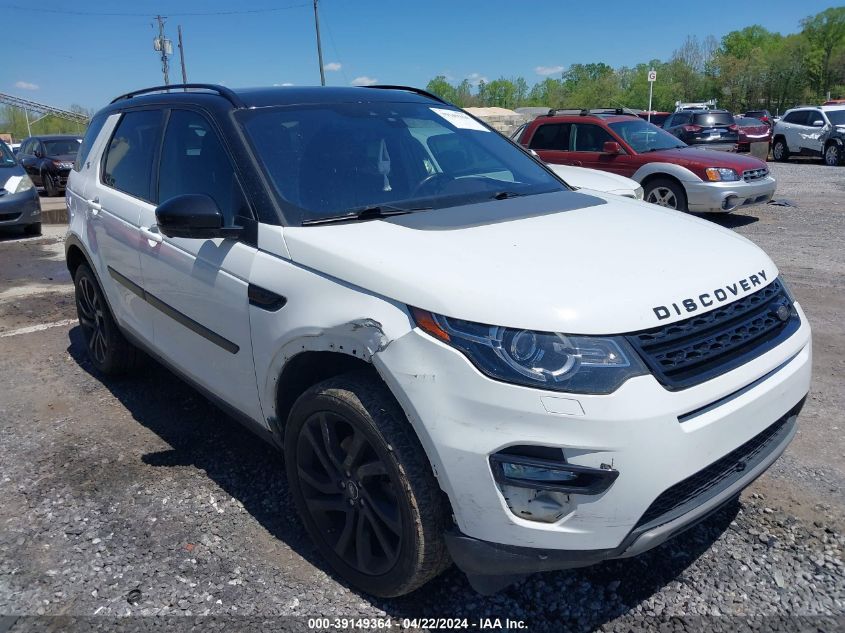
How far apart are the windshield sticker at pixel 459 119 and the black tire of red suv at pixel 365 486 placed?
6.28ft

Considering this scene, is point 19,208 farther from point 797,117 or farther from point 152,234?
point 797,117

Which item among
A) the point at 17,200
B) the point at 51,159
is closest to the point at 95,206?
the point at 17,200

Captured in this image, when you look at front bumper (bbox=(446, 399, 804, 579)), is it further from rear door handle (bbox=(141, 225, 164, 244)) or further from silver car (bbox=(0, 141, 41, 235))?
silver car (bbox=(0, 141, 41, 235))

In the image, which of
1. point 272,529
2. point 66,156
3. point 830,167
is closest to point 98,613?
point 272,529

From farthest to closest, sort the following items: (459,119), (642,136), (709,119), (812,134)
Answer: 1. (812,134)
2. (709,119)
3. (642,136)
4. (459,119)

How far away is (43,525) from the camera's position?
9.91 ft

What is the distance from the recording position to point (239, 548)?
2.82m

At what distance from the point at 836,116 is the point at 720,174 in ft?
43.7

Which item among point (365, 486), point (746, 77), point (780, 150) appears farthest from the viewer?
point (746, 77)

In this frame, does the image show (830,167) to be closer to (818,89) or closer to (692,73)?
(818,89)

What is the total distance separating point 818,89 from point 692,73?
53.8 ft

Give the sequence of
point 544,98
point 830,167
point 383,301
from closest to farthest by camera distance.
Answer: point 383,301, point 830,167, point 544,98

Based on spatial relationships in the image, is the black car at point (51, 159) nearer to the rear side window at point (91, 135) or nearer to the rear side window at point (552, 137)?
the rear side window at point (552, 137)

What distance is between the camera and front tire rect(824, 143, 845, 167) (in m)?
19.2
